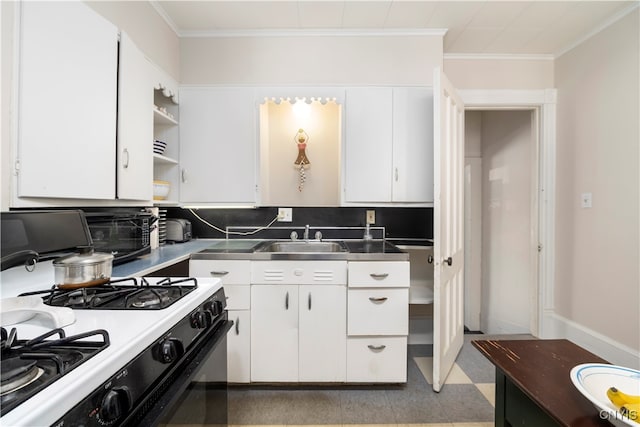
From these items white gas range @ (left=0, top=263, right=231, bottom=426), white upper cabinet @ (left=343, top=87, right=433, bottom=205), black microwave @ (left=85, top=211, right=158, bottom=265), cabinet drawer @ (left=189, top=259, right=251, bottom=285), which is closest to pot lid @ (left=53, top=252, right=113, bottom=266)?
white gas range @ (left=0, top=263, right=231, bottom=426)

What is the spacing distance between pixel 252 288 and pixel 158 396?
108cm

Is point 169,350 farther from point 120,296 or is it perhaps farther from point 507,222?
point 507,222

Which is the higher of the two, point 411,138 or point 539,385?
point 411,138

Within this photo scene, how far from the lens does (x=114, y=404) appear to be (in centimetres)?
55

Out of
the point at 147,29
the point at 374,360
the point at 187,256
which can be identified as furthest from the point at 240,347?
the point at 147,29

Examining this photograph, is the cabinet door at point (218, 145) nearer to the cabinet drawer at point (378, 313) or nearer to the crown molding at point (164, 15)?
the crown molding at point (164, 15)

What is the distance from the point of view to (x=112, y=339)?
0.63 m

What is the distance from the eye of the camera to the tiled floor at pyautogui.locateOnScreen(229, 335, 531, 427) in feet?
5.18

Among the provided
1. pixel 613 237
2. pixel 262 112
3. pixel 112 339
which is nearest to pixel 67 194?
pixel 112 339

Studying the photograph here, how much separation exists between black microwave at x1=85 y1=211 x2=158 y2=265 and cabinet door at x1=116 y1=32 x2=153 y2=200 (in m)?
0.11

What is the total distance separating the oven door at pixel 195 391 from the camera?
26.0 inches

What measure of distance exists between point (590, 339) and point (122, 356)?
115 inches

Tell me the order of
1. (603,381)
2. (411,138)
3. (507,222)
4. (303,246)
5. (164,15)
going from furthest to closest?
(507,222)
(303,246)
(411,138)
(164,15)
(603,381)

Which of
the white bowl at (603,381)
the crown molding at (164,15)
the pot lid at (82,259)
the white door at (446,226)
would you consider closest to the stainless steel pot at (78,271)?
the pot lid at (82,259)
